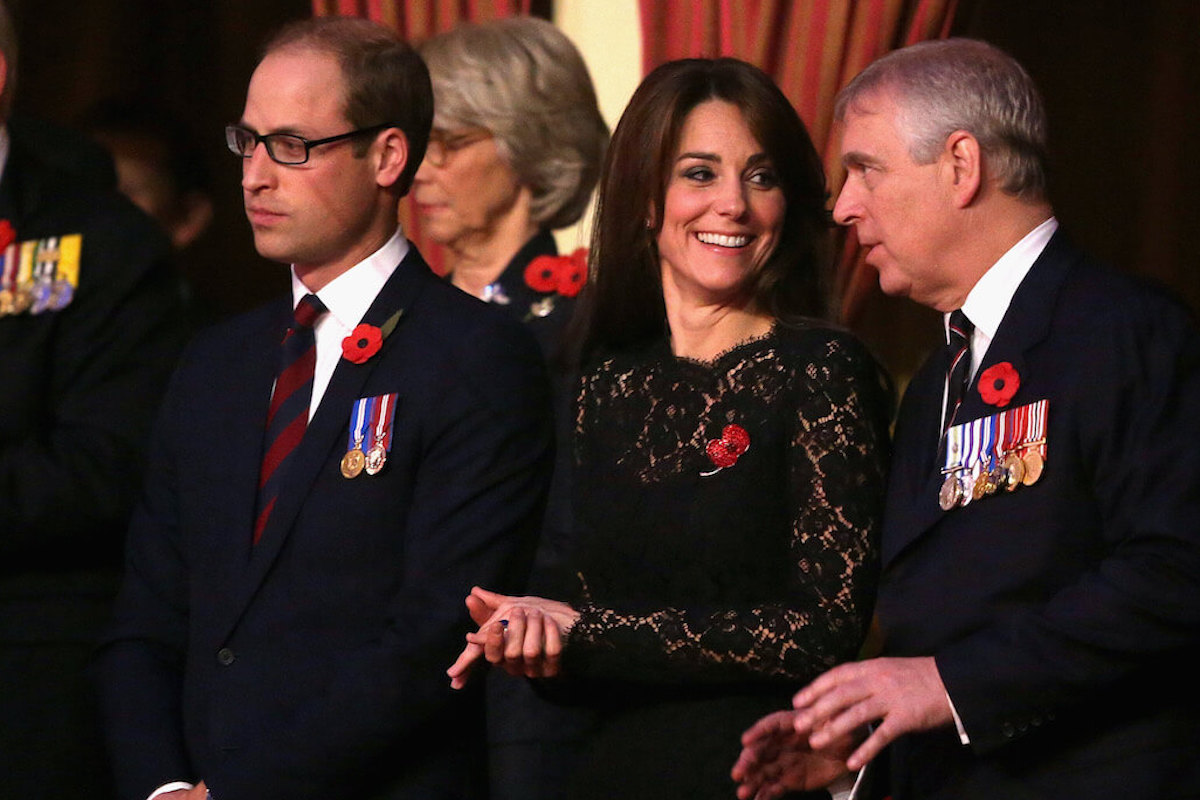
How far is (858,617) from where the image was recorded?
106 inches

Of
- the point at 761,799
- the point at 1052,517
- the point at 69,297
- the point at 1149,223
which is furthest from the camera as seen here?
the point at 1149,223

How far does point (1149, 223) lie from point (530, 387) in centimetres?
220

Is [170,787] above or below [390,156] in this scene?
below

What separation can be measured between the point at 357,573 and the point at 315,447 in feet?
0.71

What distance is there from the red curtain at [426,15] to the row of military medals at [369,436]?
68.2 inches

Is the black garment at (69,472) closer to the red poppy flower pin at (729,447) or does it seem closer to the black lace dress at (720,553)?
the black lace dress at (720,553)

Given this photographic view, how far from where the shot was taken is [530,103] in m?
4.06

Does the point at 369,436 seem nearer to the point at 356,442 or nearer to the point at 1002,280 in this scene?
the point at 356,442

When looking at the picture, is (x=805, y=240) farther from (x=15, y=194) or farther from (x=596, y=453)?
(x=15, y=194)

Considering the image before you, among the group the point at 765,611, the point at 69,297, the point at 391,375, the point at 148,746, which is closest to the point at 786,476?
the point at 765,611

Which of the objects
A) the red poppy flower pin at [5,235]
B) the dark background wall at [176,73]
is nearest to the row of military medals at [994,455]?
the red poppy flower pin at [5,235]

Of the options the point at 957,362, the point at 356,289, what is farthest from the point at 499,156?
the point at 957,362

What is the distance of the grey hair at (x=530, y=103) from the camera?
404 cm

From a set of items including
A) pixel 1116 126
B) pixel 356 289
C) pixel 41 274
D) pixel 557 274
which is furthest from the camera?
pixel 1116 126
